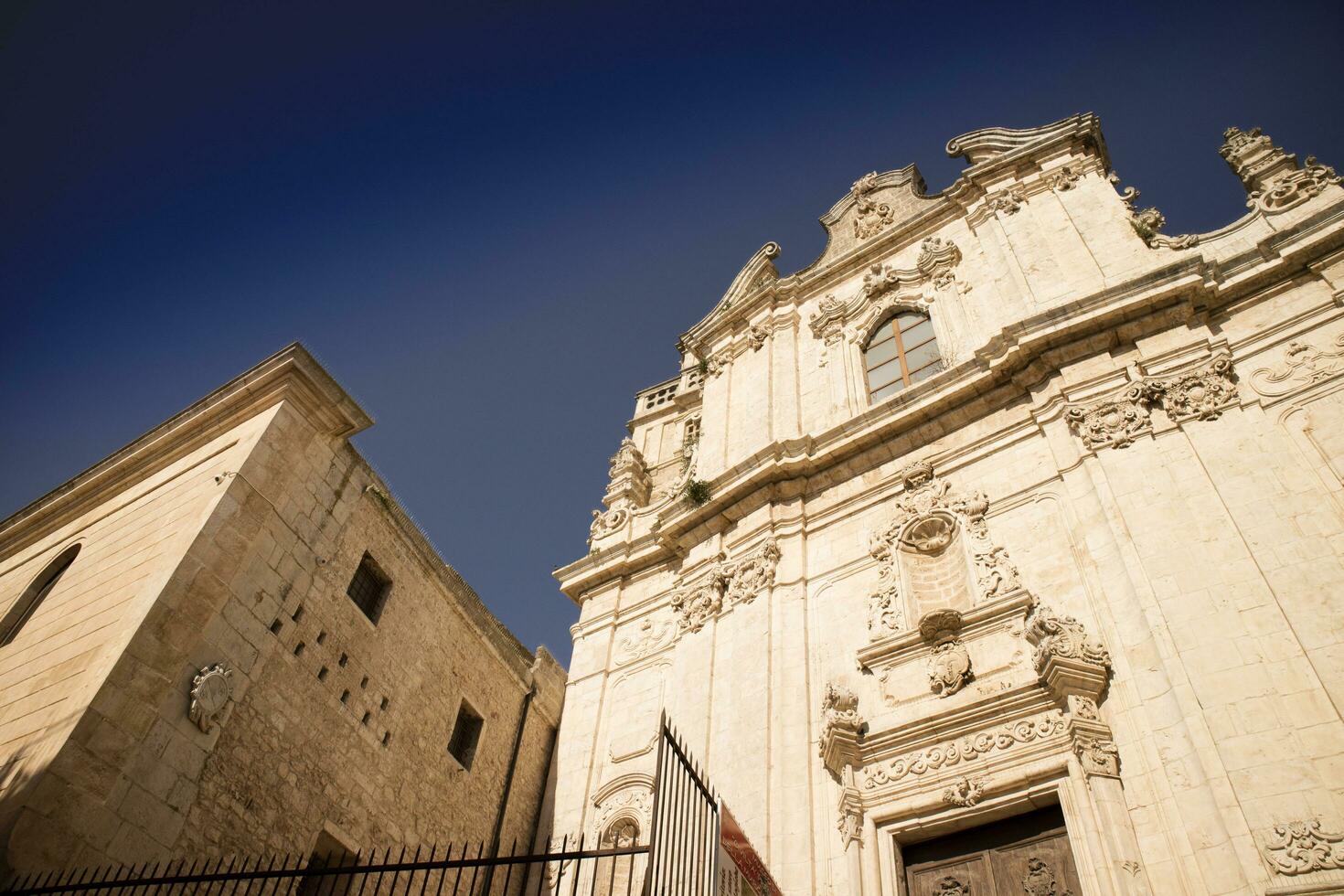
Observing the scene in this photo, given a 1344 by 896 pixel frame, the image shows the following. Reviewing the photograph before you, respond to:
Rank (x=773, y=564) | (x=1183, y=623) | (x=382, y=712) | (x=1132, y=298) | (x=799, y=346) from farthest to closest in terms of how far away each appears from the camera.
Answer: (x=799, y=346)
(x=382, y=712)
(x=773, y=564)
(x=1132, y=298)
(x=1183, y=623)

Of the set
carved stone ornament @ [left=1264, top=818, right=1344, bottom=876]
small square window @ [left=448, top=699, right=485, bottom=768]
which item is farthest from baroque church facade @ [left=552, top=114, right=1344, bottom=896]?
small square window @ [left=448, top=699, right=485, bottom=768]

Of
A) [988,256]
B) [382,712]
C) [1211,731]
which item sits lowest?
[1211,731]

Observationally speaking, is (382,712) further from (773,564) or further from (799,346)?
(799,346)

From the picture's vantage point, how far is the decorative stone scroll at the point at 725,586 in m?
11.5

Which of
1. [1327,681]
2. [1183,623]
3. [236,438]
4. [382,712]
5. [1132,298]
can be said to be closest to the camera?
[1327,681]

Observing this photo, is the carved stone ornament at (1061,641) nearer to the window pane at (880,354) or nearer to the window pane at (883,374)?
the window pane at (883,374)

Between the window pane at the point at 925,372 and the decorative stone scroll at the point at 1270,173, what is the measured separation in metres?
4.30

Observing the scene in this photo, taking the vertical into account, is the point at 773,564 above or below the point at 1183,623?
above

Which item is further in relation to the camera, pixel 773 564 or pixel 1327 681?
pixel 773 564

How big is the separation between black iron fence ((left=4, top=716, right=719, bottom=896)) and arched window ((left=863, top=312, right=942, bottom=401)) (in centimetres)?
610

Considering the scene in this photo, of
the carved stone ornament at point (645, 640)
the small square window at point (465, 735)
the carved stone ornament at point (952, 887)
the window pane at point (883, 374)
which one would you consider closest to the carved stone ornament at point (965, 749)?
the carved stone ornament at point (952, 887)

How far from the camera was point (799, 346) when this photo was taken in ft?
49.6

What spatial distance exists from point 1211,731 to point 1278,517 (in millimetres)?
2273

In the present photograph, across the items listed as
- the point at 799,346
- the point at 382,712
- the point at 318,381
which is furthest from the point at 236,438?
the point at 799,346
